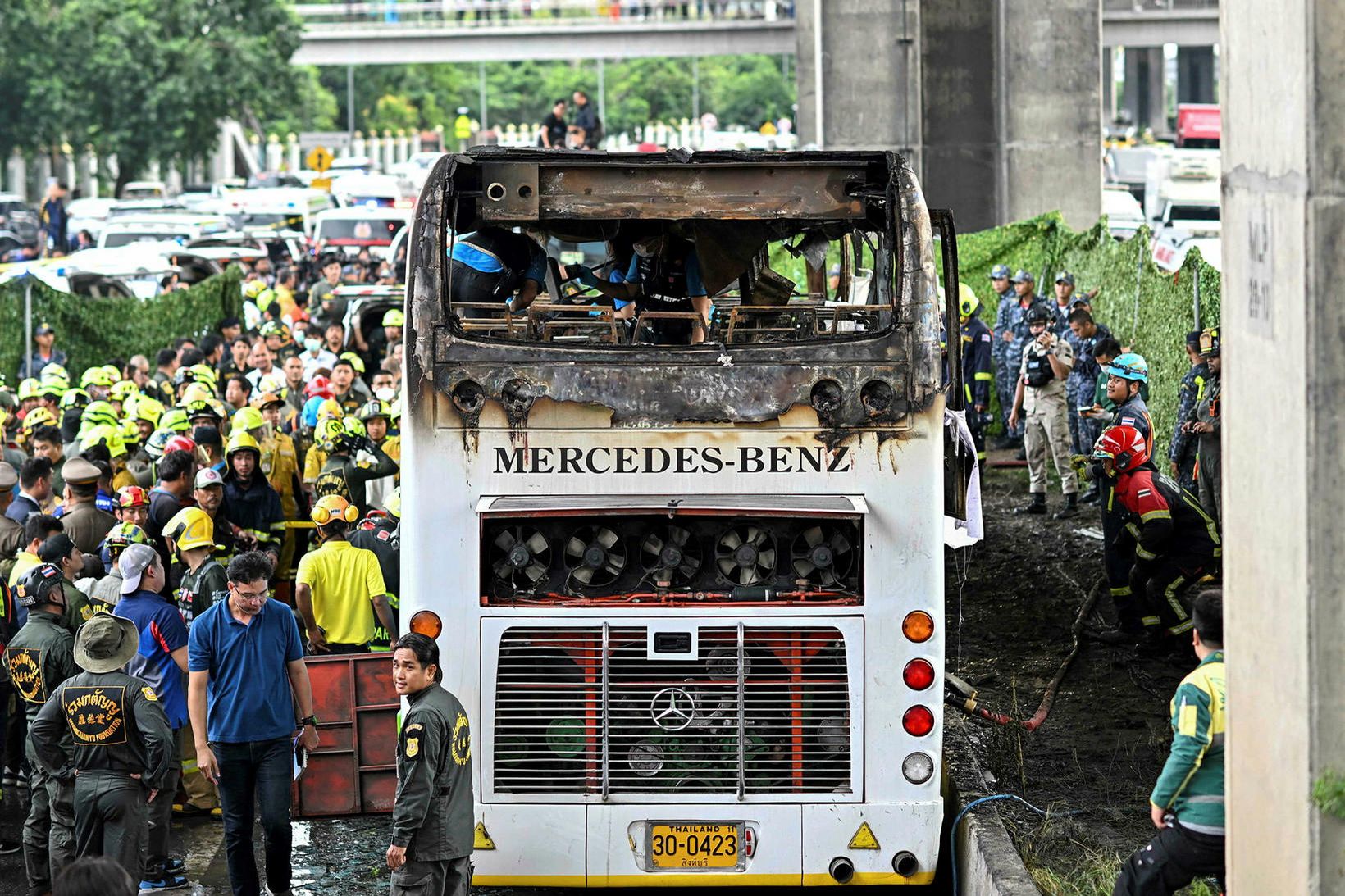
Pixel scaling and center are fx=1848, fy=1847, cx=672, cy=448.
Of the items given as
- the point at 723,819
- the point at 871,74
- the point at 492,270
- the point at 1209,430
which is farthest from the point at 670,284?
the point at 871,74

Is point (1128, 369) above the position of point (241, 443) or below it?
above

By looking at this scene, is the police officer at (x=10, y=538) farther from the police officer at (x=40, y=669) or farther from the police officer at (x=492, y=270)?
the police officer at (x=492, y=270)

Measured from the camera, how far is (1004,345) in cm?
2027

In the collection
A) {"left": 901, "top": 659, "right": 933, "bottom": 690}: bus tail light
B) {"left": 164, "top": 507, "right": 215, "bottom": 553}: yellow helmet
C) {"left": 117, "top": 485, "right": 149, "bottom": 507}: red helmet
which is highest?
{"left": 117, "top": 485, "right": 149, "bottom": 507}: red helmet

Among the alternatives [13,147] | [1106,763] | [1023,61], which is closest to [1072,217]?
[1023,61]

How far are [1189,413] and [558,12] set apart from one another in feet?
202

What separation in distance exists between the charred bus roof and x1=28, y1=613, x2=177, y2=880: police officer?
1820 millimetres

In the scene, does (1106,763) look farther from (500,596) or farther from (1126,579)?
(500,596)

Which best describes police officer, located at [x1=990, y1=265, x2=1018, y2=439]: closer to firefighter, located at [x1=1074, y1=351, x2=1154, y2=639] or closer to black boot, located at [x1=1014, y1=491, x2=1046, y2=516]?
black boot, located at [x1=1014, y1=491, x2=1046, y2=516]

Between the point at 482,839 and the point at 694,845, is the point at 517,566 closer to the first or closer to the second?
the point at 482,839

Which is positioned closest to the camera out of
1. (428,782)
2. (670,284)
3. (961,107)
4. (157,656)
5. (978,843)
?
(428,782)

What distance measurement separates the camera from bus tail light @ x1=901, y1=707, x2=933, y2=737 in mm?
7738

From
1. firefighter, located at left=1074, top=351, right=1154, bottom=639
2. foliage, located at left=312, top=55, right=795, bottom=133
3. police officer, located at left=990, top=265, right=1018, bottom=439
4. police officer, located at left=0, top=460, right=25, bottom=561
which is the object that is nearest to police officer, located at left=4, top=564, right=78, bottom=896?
police officer, located at left=0, top=460, right=25, bottom=561

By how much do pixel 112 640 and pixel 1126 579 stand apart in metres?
7.18
